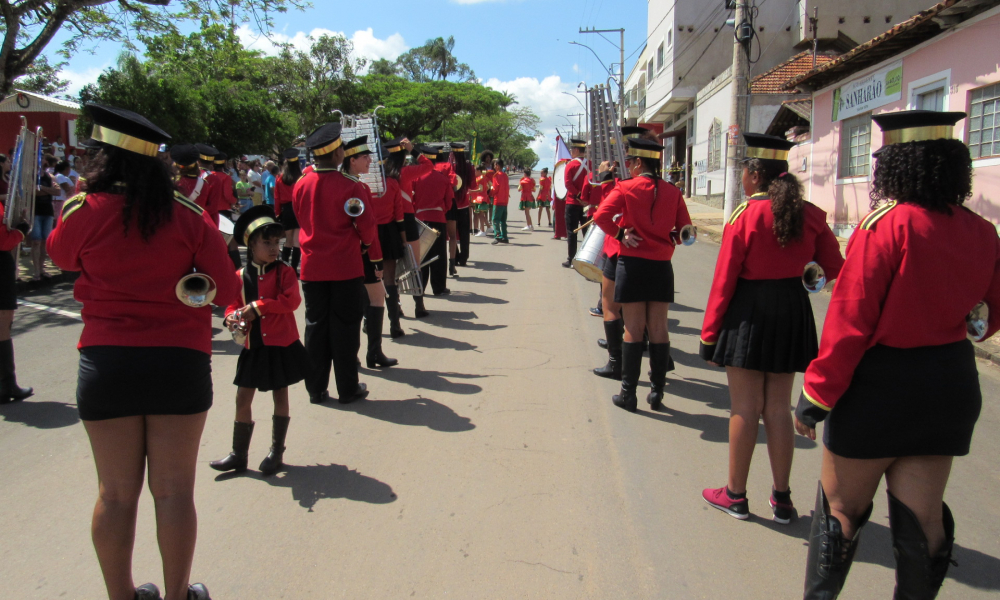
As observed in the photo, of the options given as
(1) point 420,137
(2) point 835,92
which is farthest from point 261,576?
(1) point 420,137

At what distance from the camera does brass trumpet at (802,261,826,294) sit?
3146 mm

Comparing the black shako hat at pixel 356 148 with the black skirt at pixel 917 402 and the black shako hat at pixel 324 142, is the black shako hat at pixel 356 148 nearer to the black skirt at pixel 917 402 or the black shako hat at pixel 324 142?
the black shako hat at pixel 324 142

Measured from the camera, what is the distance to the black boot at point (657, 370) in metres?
5.12

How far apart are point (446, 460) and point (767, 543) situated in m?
1.87

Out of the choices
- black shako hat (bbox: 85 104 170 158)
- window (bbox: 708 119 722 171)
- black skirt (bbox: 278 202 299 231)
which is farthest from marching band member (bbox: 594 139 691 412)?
window (bbox: 708 119 722 171)

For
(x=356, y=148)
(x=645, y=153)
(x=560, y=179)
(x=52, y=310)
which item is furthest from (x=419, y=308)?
(x=52, y=310)

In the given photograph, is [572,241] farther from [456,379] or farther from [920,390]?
[920,390]

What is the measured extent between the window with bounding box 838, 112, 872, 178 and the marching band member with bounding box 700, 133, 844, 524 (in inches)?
516

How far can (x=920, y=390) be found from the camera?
92.6 inches

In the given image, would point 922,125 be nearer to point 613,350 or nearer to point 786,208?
point 786,208

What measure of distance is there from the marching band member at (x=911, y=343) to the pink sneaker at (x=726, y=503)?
105 cm

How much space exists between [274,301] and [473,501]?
157cm

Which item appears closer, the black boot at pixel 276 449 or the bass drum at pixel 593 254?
the black boot at pixel 276 449

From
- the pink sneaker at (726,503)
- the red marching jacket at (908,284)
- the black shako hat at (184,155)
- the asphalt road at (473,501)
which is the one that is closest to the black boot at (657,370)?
the asphalt road at (473,501)
